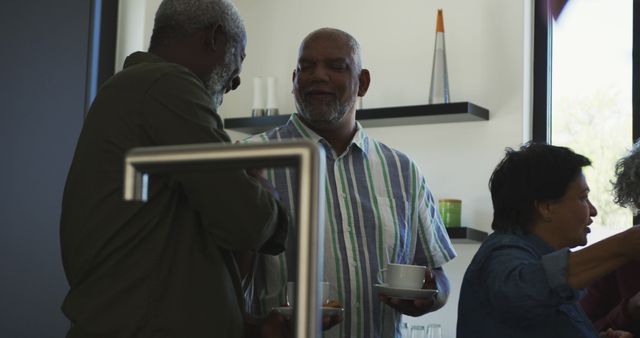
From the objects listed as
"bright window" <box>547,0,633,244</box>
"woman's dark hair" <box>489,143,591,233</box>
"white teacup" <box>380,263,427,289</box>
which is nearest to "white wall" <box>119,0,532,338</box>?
"bright window" <box>547,0,633,244</box>

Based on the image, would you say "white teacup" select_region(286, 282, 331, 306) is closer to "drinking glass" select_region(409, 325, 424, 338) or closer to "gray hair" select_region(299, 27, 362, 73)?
"gray hair" select_region(299, 27, 362, 73)

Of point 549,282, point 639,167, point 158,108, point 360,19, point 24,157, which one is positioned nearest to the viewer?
point 158,108

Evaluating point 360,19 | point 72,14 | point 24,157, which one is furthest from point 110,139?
point 360,19

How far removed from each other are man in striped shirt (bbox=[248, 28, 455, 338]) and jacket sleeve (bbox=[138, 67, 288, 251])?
2.28 feet

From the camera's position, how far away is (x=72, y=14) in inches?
153

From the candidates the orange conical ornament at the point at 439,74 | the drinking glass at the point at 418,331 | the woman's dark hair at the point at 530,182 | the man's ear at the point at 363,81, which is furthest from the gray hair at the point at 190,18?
the orange conical ornament at the point at 439,74

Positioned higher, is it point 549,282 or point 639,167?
point 639,167

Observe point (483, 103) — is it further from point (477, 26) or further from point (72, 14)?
point (72, 14)

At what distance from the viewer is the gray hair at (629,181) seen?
2.40m

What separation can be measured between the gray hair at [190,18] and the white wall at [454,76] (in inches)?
91.5

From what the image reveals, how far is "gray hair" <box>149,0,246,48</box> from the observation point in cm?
168

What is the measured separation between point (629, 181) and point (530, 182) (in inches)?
24.9

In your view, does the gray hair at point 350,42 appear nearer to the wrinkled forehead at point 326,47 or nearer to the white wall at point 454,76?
the wrinkled forehead at point 326,47

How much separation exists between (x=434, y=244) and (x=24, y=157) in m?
1.89
